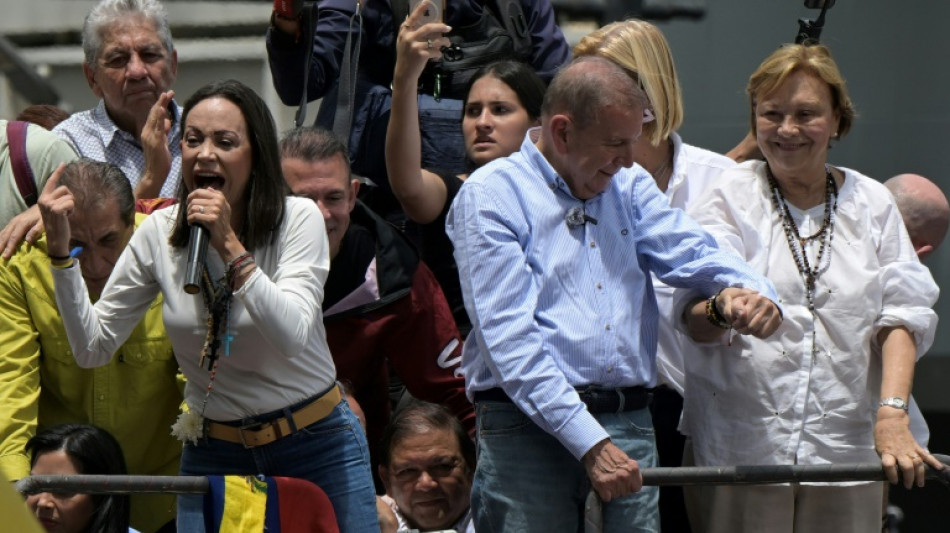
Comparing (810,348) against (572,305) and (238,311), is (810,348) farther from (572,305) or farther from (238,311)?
(238,311)

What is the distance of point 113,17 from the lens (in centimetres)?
575

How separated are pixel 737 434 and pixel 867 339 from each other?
46cm

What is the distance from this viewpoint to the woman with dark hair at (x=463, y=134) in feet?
17.5

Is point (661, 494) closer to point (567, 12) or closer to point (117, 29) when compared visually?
point (117, 29)

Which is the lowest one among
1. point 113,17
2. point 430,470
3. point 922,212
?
point 430,470

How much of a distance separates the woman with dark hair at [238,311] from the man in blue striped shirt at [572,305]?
0.39m

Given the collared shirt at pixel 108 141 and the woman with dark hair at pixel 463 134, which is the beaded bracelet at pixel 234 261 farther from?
the collared shirt at pixel 108 141

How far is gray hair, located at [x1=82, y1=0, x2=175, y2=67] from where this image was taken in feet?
18.8

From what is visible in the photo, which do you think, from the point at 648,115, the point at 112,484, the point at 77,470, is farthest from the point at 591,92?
the point at 77,470

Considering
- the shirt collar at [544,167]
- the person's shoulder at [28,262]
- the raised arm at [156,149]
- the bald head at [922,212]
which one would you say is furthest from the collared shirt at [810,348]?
the person's shoulder at [28,262]

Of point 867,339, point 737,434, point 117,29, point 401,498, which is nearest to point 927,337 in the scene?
point 867,339

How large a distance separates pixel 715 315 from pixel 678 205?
2.98 feet

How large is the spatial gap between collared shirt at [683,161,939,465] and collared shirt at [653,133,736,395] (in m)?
0.19

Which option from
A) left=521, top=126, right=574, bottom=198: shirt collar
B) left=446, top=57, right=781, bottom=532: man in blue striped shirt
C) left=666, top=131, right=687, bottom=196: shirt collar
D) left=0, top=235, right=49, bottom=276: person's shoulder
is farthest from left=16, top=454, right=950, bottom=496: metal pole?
left=666, top=131, right=687, bottom=196: shirt collar
